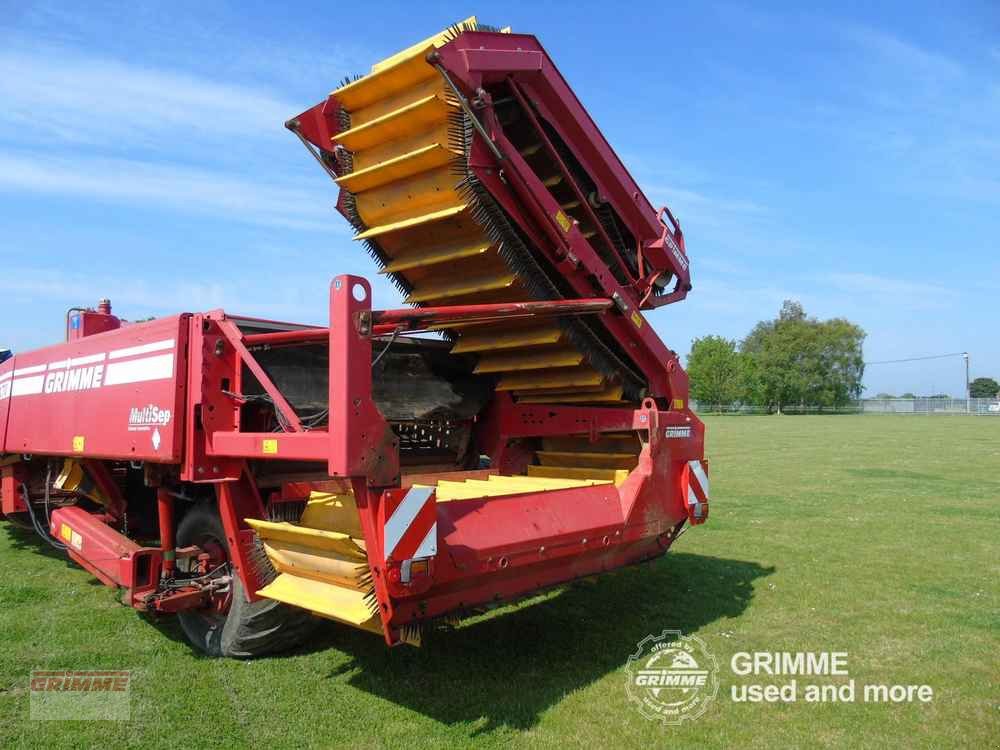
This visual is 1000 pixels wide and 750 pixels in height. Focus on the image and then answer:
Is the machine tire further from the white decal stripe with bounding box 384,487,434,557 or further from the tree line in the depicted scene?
the tree line

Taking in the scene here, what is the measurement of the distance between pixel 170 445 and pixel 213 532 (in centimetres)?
66

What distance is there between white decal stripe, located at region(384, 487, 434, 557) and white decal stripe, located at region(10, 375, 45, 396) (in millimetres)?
4170

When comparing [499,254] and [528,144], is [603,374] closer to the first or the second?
[499,254]

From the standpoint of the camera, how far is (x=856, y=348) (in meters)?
78.2

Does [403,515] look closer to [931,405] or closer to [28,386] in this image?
[28,386]

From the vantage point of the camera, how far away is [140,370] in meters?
4.70

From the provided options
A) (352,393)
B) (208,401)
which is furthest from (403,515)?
(208,401)

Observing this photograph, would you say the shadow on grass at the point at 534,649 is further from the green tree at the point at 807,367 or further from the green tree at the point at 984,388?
the green tree at the point at 984,388

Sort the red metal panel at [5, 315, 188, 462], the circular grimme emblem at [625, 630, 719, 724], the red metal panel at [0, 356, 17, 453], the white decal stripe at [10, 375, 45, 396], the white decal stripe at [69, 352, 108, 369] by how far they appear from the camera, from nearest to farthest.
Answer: the circular grimme emblem at [625, 630, 719, 724]
the red metal panel at [5, 315, 188, 462]
the white decal stripe at [69, 352, 108, 369]
the white decal stripe at [10, 375, 45, 396]
the red metal panel at [0, 356, 17, 453]

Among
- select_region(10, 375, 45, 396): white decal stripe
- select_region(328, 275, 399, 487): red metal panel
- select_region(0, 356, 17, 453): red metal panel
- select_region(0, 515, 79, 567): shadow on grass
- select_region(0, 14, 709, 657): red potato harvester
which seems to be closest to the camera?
select_region(328, 275, 399, 487): red metal panel

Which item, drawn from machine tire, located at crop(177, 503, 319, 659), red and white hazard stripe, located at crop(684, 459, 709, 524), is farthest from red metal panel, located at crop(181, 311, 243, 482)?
red and white hazard stripe, located at crop(684, 459, 709, 524)

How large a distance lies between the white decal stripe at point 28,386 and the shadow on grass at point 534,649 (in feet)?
10.6

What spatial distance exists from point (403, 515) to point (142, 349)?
7.63 ft

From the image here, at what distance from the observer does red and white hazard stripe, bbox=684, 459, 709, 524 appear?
5176 millimetres
